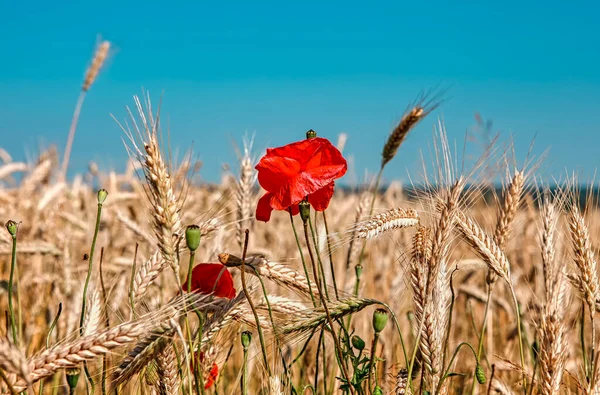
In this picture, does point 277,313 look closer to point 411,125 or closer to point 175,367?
point 175,367

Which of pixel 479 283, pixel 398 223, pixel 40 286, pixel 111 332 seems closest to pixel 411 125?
pixel 398 223

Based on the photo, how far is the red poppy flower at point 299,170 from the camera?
1780mm

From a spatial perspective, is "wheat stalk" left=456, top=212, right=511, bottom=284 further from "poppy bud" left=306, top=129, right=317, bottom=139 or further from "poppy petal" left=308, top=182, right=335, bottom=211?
"poppy bud" left=306, top=129, right=317, bottom=139

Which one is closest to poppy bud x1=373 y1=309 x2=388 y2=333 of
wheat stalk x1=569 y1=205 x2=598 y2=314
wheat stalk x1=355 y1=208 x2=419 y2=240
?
wheat stalk x1=355 y1=208 x2=419 y2=240

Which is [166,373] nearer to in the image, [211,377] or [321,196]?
[211,377]

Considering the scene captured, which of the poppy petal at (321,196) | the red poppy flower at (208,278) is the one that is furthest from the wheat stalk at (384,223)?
the red poppy flower at (208,278)

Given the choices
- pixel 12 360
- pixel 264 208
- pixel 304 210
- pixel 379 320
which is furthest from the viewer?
pixel 264 208

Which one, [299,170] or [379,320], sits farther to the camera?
[299,170]

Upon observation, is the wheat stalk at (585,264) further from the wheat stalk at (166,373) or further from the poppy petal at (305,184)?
the wheat stalk at (166,373)

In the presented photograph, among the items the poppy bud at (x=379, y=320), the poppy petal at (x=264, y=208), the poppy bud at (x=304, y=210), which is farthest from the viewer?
the poppy petal at (x=264, y=208)

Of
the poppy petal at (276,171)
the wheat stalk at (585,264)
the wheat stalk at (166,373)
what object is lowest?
the wheat stalk at (166,373)

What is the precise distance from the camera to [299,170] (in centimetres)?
181

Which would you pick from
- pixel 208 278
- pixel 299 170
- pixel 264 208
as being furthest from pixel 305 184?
pixel 208 278

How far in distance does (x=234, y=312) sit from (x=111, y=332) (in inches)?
16.4
